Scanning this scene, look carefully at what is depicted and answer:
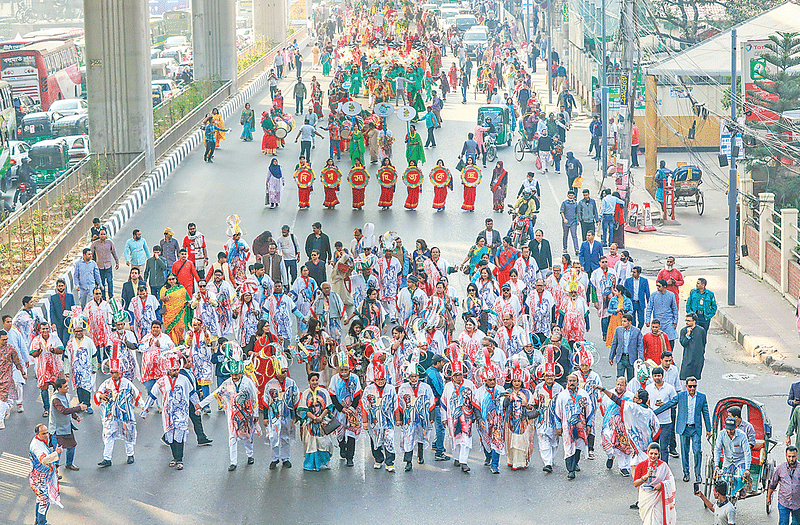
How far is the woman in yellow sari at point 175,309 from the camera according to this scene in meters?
16.4

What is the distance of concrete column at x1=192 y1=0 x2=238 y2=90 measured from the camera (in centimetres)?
4712

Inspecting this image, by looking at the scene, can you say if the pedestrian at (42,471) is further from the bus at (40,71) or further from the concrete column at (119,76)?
the bus at (40,71)

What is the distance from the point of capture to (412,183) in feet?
85.5

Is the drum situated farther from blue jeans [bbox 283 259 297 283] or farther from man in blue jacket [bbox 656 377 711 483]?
man in blue jacket [bbox 656 377 711 483]

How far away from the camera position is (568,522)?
11352mm

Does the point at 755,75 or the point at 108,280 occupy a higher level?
the point at 755,75

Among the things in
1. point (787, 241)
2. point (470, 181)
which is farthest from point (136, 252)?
point (787, 241)

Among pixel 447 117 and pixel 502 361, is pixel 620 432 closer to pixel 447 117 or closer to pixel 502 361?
pixel 502 361

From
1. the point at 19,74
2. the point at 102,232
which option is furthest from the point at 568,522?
the point at 19,74

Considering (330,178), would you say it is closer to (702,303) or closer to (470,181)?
(470,181)

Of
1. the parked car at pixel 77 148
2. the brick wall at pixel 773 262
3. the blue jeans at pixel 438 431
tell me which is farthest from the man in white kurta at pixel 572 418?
the parked car at pixel 77 148

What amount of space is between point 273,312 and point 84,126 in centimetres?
2272

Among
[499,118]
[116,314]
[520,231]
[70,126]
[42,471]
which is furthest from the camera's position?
[70,126]

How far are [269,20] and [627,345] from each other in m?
54.5
